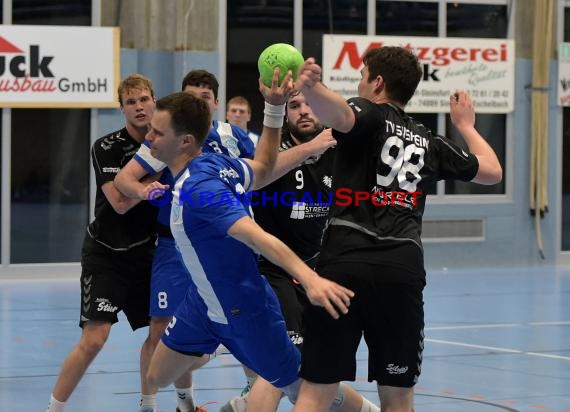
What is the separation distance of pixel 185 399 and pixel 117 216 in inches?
46.7

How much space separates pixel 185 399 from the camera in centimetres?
725

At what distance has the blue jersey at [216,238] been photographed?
17.1 feet

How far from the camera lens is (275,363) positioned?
5.50 metres

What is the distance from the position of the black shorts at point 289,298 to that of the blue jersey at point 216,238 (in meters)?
0.93

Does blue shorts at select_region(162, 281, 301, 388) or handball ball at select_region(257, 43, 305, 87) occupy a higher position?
handball ball at select_region(257, 43, 305, 87)

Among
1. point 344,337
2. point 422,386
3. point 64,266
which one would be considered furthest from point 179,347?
point 64,266

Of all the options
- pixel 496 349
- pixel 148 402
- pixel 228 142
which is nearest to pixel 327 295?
pixel 228 142

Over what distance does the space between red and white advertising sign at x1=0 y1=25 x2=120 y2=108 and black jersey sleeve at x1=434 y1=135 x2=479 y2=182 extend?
1099cm

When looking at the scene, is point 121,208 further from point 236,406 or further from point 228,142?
point 236,406

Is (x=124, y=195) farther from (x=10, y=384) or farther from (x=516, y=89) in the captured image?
(x=516, y=89)

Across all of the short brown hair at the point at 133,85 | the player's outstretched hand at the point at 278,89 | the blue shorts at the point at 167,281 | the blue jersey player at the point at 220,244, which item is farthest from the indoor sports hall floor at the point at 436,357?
the player's outstretched hand at the point at 278,89

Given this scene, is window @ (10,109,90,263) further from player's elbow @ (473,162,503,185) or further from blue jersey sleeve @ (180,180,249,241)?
player's elbow @ (473,162,503,185)

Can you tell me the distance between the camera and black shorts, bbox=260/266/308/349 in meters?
6.47

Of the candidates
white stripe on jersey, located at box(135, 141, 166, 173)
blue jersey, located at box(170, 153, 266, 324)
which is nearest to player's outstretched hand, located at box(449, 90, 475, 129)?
blue jersey, located at box(170, 153, 266, 324)
